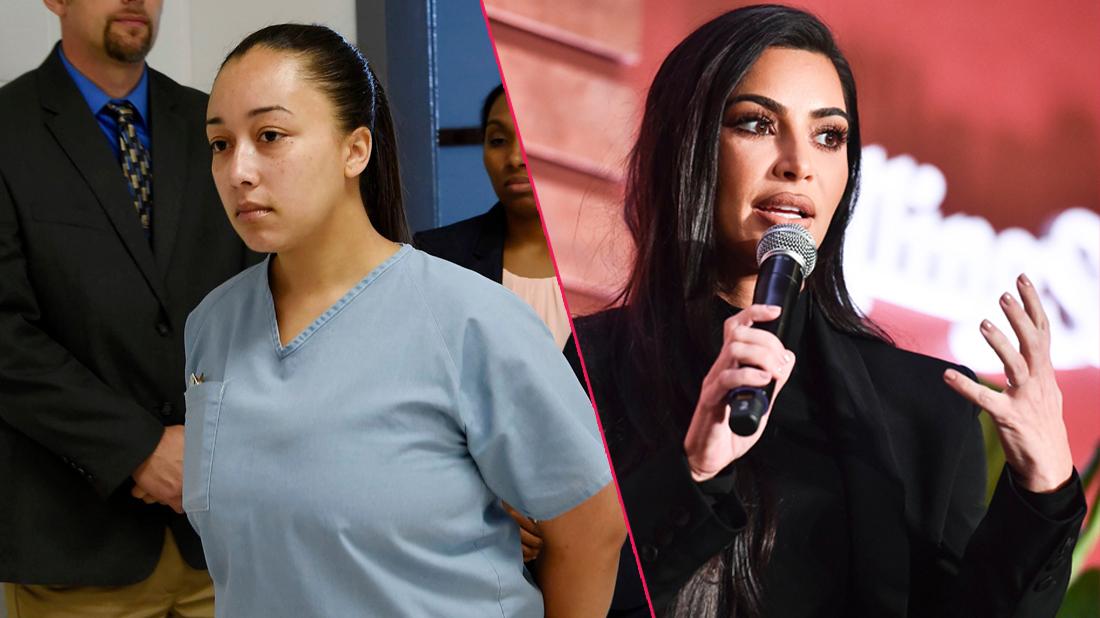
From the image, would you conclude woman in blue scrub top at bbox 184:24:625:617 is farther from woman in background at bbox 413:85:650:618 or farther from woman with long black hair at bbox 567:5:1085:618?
woman in background at bbox 413:85:650:618

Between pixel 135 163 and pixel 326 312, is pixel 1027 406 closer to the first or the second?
pixel 326 312

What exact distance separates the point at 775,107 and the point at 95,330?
1.39m

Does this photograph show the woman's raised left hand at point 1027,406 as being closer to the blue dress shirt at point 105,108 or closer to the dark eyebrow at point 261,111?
the dark eyebrow at point 261,111

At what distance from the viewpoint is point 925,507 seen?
0.53 m

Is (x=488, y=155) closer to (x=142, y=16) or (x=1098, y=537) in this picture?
(x=142, y=16)

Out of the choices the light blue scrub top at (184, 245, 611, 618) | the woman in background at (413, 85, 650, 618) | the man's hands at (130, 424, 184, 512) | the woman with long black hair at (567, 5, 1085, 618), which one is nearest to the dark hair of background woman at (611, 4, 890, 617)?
the woman with long black hair at (567, 5, 1085, 618)

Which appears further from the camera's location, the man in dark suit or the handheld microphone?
the man in dark suit

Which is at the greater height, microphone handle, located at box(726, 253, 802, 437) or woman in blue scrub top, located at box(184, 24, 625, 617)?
microphone handle, located at box(726, 253, 802, 437)

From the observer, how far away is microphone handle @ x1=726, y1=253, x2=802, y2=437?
51 cm

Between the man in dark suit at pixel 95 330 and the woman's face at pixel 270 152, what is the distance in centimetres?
71

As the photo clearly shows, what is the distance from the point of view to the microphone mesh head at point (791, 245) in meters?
0.52

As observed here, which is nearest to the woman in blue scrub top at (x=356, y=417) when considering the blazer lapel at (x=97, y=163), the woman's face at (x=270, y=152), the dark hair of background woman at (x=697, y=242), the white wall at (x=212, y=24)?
the woman's face at (x=270, y=152)

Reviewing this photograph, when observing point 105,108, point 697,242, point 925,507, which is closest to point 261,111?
point 697,242

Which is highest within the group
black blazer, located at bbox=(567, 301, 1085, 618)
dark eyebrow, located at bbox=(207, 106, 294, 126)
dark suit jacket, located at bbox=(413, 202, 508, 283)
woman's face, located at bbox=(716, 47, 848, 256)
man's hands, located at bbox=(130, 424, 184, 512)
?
woman's face, located at bbox=(716, 47, 848, 256)
